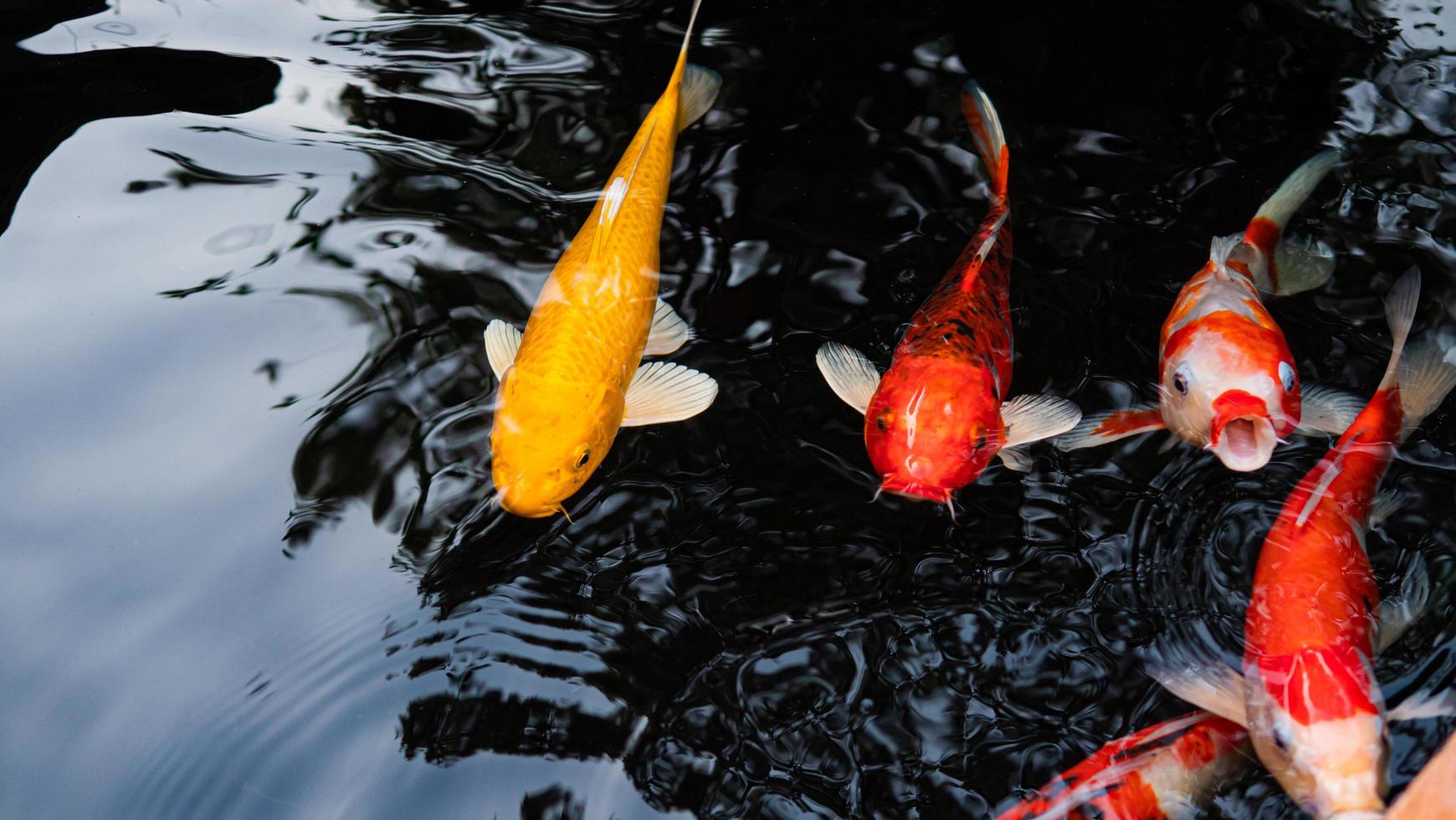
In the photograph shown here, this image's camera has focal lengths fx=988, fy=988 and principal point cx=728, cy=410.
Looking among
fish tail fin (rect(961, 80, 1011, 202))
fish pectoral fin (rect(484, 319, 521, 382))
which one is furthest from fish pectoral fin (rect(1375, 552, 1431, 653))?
fish pectoral fin (rect(484, 319, 521, 382))

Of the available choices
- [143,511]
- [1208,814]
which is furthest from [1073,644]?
[143,511]

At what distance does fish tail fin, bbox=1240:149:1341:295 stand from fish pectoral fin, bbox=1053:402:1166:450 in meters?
0.74

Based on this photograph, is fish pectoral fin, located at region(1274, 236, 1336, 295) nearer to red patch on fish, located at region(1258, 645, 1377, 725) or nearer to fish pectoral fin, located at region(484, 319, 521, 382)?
red patch on fish, located at region(1258, 645, 1377, 725)

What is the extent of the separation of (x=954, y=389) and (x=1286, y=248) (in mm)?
Result: 1668

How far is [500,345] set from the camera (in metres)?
3.29

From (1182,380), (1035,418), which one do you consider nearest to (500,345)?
(1035,418)

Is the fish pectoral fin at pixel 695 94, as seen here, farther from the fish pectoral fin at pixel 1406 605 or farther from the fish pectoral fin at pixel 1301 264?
the fish pectoral fin at pixel 1406 605

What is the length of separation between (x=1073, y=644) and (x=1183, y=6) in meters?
3.15

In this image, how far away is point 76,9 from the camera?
4.56 metres

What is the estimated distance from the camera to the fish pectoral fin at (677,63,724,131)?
3.95m

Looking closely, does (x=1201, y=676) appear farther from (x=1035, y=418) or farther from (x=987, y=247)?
(x=987, y=247)

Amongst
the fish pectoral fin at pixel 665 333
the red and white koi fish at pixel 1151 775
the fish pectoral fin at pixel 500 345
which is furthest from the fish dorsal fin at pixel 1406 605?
the fish pectoral fin at pixel 500 345

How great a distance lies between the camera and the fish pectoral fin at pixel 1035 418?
9.94 ft

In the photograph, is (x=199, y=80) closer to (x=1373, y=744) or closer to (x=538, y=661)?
(x=538, y=661)
